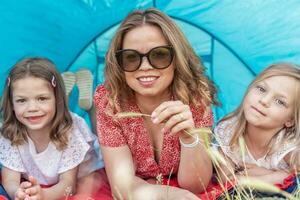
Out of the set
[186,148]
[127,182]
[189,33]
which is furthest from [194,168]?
[189,33]

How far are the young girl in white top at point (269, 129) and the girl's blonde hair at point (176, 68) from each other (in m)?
Result: 0.17

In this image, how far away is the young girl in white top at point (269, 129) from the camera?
216 cm

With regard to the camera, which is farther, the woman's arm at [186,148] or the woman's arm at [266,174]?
the woman's arm at [266,174]

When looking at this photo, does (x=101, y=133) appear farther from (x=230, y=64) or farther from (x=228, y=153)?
(x=230, y=64)

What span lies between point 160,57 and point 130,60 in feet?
0.32

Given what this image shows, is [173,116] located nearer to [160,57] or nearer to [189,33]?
[160,57]

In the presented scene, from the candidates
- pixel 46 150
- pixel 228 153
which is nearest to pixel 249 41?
pixel 228 153

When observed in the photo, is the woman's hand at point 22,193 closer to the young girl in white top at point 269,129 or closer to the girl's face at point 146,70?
the girl's face at point 146,70

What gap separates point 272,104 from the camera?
217 cm

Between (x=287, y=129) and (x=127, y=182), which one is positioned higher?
(x=287, y=129)

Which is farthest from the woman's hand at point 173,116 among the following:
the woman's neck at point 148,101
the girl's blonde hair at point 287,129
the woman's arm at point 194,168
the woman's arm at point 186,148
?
the girl's blonde hair at point 287,129

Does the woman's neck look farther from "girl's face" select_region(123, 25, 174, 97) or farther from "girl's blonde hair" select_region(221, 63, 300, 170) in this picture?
"girl's blonde hair" select_region(221, 63, 300, 170)

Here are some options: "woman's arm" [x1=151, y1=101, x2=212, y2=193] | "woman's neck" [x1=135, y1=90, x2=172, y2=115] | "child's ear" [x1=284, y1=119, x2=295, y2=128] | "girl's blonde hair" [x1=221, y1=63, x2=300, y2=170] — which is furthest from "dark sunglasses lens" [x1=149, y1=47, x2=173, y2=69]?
"child's ear" [x1=284, y1=119, x2=295, y2=128]

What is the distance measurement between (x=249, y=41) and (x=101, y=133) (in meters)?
0.83
